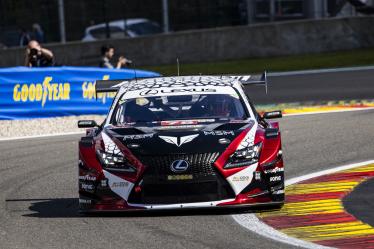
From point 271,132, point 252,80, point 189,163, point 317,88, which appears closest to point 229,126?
point 271,132

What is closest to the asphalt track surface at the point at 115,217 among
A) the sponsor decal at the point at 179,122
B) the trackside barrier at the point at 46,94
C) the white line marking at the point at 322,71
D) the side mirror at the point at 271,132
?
the side mirror at the point at 271,132

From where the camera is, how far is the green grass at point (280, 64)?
30.2 m

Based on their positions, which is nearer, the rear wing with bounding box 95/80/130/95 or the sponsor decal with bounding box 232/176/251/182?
the sponsor decal with bounding box 232/176/251/182

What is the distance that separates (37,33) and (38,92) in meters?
→ 13.2

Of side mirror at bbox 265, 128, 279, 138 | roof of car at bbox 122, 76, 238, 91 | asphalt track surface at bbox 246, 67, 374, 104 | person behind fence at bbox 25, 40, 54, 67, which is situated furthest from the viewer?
asphalt track surface at bbox 246, 67, 374, 104

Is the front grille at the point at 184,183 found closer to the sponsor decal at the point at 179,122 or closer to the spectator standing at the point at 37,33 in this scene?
the sponsor decal at the point at 179,122

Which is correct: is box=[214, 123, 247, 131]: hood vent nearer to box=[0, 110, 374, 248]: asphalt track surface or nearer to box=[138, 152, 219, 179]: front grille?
box=[138, 152, 219, 179]: front grille

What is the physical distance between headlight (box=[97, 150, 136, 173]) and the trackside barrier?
1063 centimetres

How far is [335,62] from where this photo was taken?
1203 inches

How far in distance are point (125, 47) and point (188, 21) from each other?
7.13ft

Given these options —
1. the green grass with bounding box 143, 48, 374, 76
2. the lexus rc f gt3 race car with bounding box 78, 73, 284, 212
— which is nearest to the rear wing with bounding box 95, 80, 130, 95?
the lexus rc f gt3 race car with bounding box 78, 73, 284, 212

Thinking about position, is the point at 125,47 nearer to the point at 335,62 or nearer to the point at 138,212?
the point at 335,62

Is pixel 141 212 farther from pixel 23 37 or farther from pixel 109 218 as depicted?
pixel 23 37

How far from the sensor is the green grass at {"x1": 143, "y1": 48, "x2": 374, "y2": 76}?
30.2 metres
